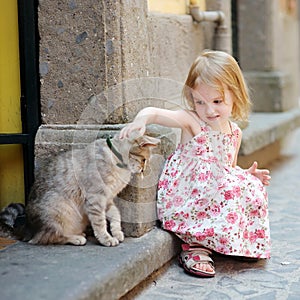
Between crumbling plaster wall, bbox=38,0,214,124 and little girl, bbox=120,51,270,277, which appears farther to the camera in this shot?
little girl, bbox=120,51,270,277

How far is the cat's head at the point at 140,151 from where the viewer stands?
3217mm

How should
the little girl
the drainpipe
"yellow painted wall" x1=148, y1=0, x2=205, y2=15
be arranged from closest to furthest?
the little girl
"yellow painted wall" x1=148, y1=0, x2=205, y2=15
the drainpipe

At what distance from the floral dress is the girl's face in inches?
2.6

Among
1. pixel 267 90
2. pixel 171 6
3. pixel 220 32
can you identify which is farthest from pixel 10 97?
pixel 267 90

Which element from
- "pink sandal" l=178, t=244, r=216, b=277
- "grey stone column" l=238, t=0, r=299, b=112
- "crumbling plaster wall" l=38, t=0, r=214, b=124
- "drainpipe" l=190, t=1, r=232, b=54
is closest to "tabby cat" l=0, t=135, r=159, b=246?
"crumbling plaster wall" l=38, t=0, r=214, b=124

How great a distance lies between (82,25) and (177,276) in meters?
1.34

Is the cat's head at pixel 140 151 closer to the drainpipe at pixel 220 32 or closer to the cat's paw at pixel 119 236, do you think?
the cat's paw at pixel 119 236

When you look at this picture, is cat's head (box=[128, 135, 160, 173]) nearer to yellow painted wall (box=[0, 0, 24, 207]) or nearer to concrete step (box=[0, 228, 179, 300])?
concrete step (box=[0, 228, 179, 300])

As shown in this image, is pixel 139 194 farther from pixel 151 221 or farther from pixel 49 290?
pixel 49 290

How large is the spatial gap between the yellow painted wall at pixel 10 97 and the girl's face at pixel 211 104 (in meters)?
0.97

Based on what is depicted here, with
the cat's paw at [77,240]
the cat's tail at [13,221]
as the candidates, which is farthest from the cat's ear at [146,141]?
the cat's tail at [13,221]

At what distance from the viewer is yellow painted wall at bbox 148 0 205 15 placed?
4023 millimetres

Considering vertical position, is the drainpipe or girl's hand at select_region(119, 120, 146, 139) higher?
the drainpipe

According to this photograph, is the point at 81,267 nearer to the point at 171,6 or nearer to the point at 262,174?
the point at 262,174
